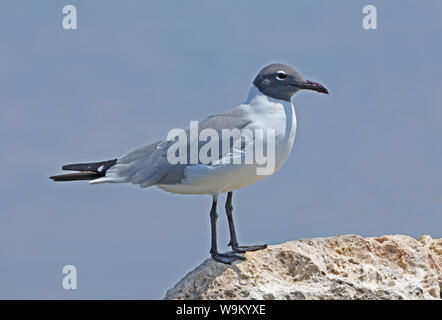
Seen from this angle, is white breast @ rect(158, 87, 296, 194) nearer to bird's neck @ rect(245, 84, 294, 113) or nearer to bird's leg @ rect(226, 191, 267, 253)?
bird's neck @ rect(245, 84, 294, 113)

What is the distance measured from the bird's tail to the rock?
1.88m

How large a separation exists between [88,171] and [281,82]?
9.76ft

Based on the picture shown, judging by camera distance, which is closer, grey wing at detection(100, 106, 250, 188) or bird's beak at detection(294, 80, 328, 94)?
grey wing at detection(100, 106, 250, 188)

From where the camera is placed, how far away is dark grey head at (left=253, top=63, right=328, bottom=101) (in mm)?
9477

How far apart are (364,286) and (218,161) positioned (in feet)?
8.29

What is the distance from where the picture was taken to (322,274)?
360 inches

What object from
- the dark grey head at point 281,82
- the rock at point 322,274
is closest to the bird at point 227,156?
the dark grey head at point 281,82

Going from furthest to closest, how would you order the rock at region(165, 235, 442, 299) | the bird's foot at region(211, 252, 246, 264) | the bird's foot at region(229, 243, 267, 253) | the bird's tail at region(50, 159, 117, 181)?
the bird's tail at region(50, 159, 117, 181) → the bird's foot at region(229, 243, 267, 253) → the bird's foot at region(211, 252, 246, 264) → the rock at region(165, 235, 442, 299)

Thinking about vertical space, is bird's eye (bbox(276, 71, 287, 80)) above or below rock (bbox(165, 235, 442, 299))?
above

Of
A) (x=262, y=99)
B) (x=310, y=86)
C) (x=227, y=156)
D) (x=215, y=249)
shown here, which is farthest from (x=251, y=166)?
(x=310, y=86)

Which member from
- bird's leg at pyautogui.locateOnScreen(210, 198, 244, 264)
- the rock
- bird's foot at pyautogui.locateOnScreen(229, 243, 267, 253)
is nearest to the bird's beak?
bird's leg at pyautogui.locateOnScreen(210, 198, 244, 264)

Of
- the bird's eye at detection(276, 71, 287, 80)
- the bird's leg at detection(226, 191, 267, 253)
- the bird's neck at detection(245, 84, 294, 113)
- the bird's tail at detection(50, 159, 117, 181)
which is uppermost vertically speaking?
the bird's eye at detection(276, 71, 287, 80)
